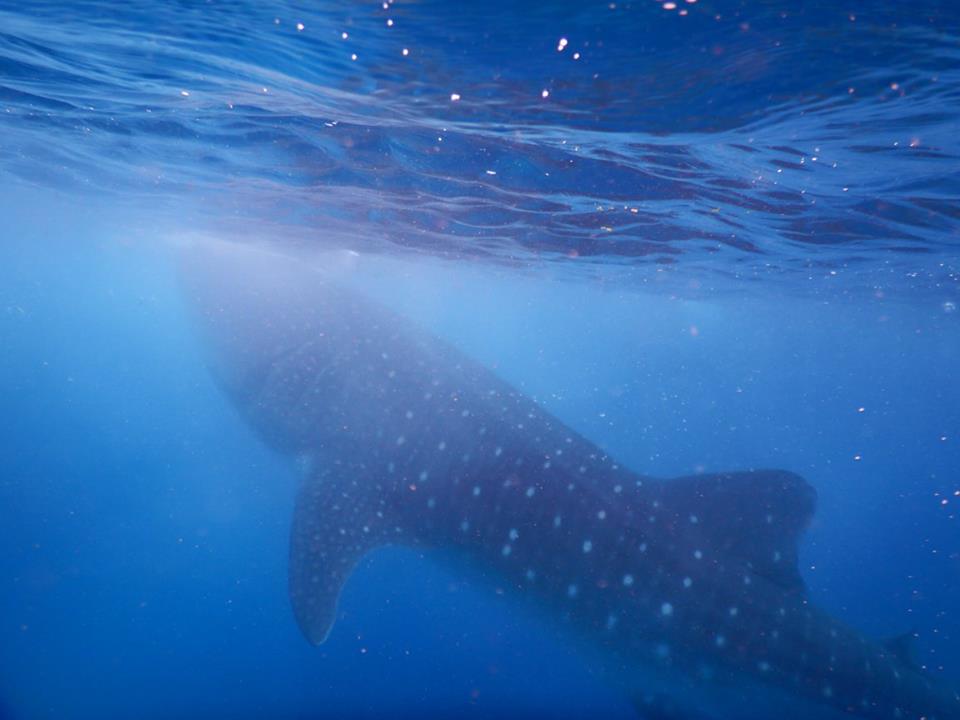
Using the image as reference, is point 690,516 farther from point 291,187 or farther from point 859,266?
point 859,266

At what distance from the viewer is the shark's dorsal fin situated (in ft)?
19.0

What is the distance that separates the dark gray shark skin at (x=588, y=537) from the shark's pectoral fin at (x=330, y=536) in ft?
0.06

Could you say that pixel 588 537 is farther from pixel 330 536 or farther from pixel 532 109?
pixel 532 109

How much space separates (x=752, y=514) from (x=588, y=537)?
1.60m

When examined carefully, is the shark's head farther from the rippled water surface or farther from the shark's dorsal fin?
the shark's dorsal fin

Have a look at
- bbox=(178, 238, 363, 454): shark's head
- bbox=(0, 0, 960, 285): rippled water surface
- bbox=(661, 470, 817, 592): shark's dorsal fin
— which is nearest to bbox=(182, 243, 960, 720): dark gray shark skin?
bbox=(661, 470, 817, 592): shark's dorsal fin

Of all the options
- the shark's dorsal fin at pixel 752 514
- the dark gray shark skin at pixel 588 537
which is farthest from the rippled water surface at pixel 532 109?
the shark's dorsal fin at pixel 752 514

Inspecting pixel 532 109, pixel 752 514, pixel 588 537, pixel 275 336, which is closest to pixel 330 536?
pixel 588 537

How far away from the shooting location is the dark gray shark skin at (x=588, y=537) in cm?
540

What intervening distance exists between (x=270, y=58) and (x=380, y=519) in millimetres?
5196

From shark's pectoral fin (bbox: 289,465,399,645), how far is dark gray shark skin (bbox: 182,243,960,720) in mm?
17

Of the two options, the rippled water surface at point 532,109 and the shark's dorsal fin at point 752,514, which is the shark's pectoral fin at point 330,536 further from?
the rippled water surface at point 532,109

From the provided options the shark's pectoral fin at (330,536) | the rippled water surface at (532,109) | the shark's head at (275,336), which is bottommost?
the shark's pectoral fin at (330,536)

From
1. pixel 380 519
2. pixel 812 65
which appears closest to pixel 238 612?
pixel 380 519
